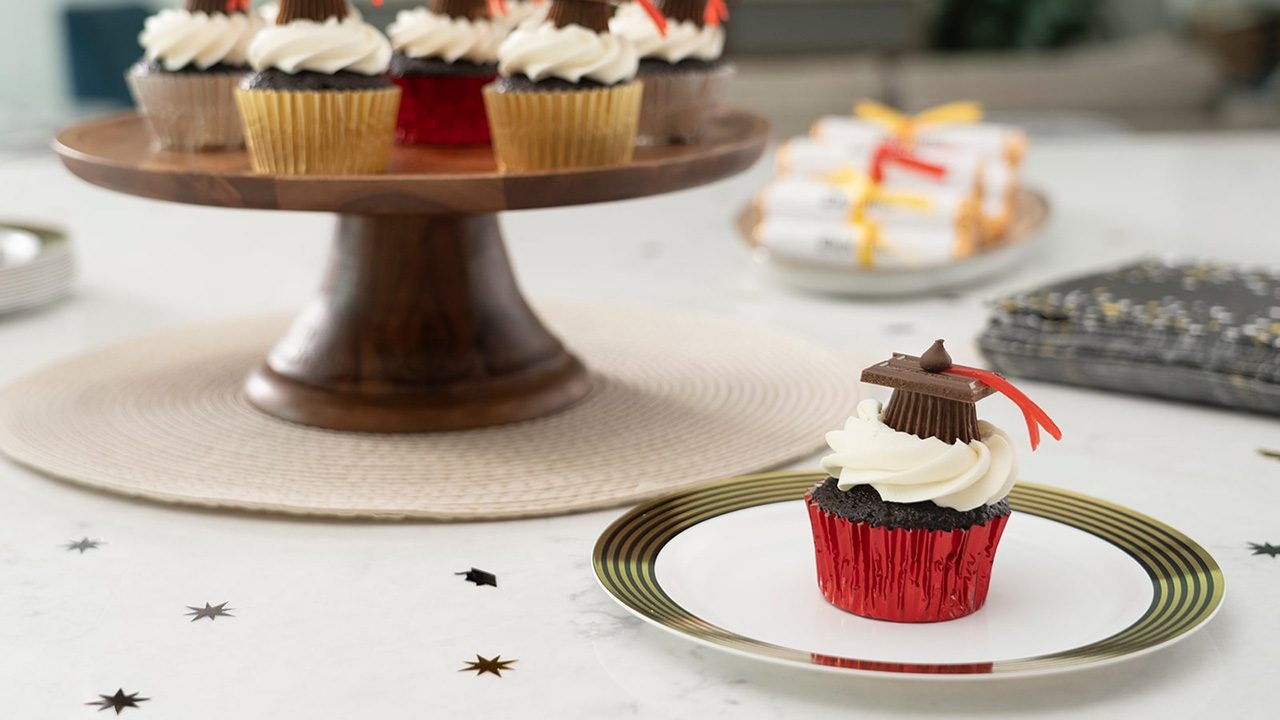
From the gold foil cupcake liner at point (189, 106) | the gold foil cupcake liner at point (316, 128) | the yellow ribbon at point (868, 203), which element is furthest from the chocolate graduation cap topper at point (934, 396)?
the yellow ribbon at point (868, 203)

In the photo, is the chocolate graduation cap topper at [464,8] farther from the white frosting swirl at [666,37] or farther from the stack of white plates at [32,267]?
the stack of white plates at [32,267]

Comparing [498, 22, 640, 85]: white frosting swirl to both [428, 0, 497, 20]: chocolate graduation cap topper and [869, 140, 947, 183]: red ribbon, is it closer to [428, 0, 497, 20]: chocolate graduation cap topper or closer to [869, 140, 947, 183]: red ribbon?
[428, 0, 497, 20]: chocolate graduation cap topper

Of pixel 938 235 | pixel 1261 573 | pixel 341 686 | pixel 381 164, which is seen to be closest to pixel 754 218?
pixel 938 235

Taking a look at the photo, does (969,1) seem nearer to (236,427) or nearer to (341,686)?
(236,427)

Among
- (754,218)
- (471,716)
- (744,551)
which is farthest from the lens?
(754,218)

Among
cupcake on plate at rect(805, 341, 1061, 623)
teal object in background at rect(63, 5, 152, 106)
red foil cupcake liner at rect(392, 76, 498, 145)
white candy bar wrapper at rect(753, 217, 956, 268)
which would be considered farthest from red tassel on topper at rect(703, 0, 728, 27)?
teal object in background at rect(63, 5, 152, 106)

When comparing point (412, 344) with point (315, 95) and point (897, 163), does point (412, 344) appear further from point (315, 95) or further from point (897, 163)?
point (897, 163)
